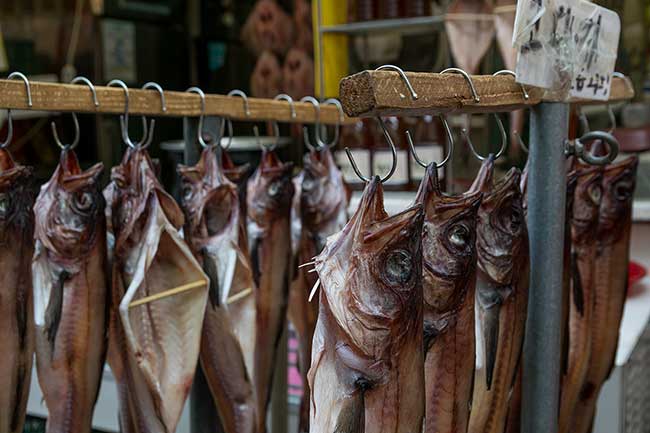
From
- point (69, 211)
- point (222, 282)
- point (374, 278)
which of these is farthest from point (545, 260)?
point (69, 211)

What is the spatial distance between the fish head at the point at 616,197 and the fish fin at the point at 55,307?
1.23 metres

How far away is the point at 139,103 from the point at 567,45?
0.92 meters

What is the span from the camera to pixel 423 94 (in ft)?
3.65

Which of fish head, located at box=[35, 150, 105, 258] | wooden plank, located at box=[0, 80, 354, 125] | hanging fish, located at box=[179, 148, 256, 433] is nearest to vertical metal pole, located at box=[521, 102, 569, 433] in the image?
hanging fish, located at box=[179, 148, 256, 433]

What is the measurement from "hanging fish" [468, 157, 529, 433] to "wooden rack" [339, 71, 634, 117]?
14cm

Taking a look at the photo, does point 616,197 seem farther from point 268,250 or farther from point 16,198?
point 16,198

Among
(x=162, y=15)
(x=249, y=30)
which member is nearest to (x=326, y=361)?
(x=249, y=30)

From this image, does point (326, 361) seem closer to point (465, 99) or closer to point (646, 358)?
point (465, 99)

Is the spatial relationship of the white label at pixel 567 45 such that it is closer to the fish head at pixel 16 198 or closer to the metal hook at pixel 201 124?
the metal hook at pixel 201 124

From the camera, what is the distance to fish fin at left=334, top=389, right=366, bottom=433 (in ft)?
3.62

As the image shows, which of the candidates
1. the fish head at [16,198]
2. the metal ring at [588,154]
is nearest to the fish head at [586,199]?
the metal ring at [588,154]

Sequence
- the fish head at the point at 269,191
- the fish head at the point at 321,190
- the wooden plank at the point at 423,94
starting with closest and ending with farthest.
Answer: the wooden plank at the point at 423,94
the fish head at the point at 269,191
the fish head at the point at 321,190

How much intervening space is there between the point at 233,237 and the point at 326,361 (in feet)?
2.39

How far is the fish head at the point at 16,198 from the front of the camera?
1.48 metres
